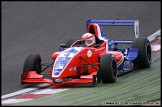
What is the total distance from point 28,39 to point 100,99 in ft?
26.8

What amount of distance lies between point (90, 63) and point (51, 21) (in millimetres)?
7765

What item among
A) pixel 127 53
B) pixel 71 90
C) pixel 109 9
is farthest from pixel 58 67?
pixel 109 9

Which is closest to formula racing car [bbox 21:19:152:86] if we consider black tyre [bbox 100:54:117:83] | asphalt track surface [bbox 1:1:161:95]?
black tyre [bbox 100:54:117:83]

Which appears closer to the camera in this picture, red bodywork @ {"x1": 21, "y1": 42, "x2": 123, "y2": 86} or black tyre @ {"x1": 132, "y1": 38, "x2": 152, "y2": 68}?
red bodywork @ {"x1": 21, "y1": 42, "x2": 123, "y2": 86}

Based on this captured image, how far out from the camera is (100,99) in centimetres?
1073

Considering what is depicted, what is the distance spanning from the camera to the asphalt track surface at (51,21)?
1717 centimetres

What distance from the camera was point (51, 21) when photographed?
20984mm

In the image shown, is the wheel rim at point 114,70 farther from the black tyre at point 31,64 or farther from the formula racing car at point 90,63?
the black tyre at point 31,64

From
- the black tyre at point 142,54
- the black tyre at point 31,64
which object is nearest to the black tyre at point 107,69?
the black tyre at point 31,64

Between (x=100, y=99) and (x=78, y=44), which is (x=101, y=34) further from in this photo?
(x=100, y=99)

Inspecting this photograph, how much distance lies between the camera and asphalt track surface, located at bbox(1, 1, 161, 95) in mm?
17172

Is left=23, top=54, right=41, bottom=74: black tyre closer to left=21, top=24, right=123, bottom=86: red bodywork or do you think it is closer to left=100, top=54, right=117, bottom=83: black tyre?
left=21, top=24, right=123, bottom=86: red bodywork

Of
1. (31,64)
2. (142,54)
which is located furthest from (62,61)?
(142,54)

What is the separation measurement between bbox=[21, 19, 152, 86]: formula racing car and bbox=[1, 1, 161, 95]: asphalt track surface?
1622 millimetres
